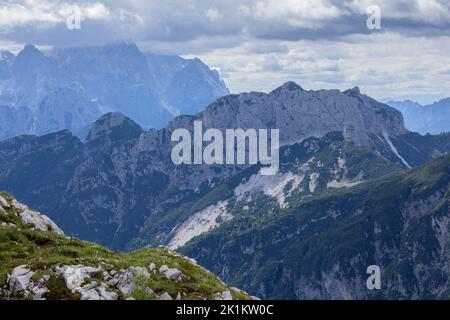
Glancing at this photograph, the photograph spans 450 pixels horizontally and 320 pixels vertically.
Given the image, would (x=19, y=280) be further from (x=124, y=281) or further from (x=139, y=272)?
(x=139, y=272)

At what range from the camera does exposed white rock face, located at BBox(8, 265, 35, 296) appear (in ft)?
141

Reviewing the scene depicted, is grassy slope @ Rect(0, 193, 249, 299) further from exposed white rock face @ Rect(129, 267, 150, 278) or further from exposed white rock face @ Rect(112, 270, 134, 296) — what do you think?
exposed white rock face @ Rect(112, 270, 134, 296)

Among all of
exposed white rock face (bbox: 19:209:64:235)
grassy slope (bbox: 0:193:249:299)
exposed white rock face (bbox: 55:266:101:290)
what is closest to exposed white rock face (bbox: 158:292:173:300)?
grassy slope (bbox: 0:193:249:299)

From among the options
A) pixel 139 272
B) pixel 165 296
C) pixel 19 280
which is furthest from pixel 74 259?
pixel 165 296

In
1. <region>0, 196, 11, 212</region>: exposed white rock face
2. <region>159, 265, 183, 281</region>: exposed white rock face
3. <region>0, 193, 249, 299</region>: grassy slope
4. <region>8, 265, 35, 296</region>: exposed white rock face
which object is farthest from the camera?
<region>0, 196, 11, 212</region>: exposed white rock face

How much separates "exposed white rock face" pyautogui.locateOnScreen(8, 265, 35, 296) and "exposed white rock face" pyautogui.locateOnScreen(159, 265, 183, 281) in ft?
32.3

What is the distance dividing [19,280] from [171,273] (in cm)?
1125

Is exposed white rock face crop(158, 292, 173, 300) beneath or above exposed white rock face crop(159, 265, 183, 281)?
beneath

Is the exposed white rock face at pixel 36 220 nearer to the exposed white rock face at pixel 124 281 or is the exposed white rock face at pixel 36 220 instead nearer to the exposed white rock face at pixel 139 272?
the exposed white rock face at pixel 139 272

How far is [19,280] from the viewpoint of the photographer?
4353cm

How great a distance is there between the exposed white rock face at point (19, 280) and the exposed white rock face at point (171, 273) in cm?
986
